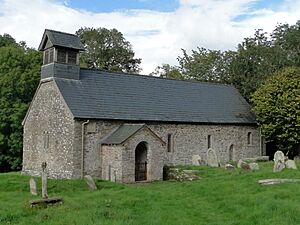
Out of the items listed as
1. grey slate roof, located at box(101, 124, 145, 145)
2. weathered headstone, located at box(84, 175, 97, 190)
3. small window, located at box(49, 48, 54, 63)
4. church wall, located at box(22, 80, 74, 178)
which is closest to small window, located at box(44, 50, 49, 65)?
small window, located at box(49, 48, 54, 63)

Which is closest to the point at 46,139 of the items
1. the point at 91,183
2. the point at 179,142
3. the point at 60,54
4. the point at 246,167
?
the point at 60,54

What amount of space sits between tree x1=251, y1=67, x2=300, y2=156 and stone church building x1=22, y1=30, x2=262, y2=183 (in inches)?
119

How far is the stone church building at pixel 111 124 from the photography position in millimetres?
26906

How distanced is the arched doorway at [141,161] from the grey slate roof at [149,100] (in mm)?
2134

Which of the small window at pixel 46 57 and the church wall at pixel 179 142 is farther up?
the small window at pixel 46 57

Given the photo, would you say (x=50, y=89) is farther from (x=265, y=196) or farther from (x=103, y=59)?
(x=103, y=59)

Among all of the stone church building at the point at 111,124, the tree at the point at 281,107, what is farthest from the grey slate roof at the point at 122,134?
the tree at the point at 281,107

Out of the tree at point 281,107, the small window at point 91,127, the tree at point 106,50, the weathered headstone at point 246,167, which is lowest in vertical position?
the weathered headstone at point 246,167

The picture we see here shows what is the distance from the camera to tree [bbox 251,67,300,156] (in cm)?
3506

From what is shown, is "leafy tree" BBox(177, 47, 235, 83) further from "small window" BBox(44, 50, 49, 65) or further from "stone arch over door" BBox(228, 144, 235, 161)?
"small window" BBox(44, 50, 49, 65)

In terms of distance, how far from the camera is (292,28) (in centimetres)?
4825

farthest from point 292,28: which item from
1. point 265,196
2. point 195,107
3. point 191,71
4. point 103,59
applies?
point 265,196

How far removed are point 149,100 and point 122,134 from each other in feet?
19.5

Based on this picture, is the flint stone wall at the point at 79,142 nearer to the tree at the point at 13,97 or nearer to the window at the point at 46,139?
the window at the point at 46,139
